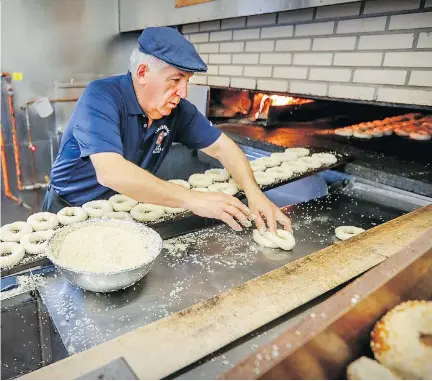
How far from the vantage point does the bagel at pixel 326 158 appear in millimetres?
2721

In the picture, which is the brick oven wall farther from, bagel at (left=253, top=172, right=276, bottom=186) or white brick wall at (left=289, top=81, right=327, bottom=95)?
bagel at (left=253, top=172, right=276, bottom=186)

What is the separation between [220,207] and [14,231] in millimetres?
1067

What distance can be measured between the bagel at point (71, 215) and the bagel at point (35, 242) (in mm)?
129

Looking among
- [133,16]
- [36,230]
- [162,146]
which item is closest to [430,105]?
[162,146]

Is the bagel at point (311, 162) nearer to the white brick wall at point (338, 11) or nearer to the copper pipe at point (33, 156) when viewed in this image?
the white brick wall at point (338, 11)

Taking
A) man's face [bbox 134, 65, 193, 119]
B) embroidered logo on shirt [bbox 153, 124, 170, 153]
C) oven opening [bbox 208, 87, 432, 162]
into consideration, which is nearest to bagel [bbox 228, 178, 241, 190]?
embroidered logo on shirt [bbox 153, 124, 170, 153]

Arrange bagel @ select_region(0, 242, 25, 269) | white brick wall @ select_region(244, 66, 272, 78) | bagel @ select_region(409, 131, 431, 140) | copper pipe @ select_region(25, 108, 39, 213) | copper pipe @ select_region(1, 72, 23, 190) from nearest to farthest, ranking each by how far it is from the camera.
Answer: bagel @ select_region(0, 242, 25, 269), white brick wall @ select_region(244, 66, 272, 78), bagel @ select_region(409, 131, 431, 140), copper pipe @ select_region(1, 72, 23, 190), copper pipe @ select_region(25, 108, 39, 213)

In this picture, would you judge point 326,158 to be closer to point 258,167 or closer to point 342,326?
point 258,167

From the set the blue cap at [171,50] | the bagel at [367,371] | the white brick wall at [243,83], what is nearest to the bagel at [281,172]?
the blue cap at [171,50]

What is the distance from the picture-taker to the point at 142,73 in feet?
6.28

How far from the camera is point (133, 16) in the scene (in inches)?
174

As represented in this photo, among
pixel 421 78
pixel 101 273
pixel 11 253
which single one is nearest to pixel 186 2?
pixel 421 78

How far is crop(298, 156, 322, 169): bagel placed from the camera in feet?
8.68

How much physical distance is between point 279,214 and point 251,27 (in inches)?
95.9
